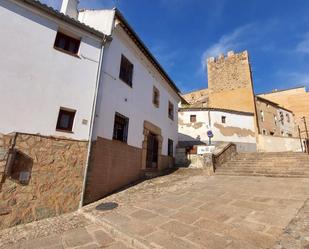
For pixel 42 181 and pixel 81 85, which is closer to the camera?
pixel 42 181

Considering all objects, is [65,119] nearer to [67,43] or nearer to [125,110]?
[67,43]

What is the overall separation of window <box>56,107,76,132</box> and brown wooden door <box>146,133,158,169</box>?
206 inches

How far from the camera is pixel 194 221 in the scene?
4.25m

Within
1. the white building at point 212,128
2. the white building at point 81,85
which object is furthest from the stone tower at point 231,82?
the white building at point 81,85

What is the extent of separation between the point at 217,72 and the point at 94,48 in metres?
24.7

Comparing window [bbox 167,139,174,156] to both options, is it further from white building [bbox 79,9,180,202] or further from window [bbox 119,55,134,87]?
window [bbox 119,55,134,87]

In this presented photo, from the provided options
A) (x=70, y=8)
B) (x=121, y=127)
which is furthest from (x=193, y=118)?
(x=70, y=8)

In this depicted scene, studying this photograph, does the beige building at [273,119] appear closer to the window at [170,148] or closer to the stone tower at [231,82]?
the stone tower at [231,82]

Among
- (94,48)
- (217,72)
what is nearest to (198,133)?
(217,72)

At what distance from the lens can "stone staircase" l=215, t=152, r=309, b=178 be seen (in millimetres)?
8531

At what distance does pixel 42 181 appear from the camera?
5535 mm

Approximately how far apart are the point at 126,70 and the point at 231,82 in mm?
21861

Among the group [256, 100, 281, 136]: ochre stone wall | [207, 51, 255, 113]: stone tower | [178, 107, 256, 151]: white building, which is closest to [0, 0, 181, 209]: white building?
[178, 107, 256, 151]: white building

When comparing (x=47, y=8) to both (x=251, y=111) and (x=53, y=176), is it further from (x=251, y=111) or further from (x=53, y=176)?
(x=251, y=111)
